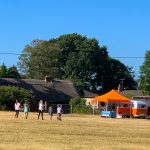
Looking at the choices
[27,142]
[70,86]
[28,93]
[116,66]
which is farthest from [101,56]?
[27,142]

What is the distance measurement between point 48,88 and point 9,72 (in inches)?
894

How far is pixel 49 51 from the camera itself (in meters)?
115

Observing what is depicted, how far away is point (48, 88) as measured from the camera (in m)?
94.7

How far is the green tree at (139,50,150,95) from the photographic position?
308 feet

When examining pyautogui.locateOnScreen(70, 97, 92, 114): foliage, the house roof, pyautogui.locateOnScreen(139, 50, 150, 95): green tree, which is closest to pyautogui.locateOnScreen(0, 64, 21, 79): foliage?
the house roof

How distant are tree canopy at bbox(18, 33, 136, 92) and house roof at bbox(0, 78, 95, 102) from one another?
15786 mm

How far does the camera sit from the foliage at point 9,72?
108762mm

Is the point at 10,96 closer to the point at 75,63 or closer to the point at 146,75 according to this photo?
the point at 146,75

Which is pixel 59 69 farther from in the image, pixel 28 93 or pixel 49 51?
pixel 28 93

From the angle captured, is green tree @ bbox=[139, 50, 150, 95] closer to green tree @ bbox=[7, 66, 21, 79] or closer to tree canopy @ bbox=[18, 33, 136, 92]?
tree canopy @ bbox=[18, 33, 136, 92]

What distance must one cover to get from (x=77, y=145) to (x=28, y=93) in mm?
54061

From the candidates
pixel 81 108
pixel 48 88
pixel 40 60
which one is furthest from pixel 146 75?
pixel 40 60

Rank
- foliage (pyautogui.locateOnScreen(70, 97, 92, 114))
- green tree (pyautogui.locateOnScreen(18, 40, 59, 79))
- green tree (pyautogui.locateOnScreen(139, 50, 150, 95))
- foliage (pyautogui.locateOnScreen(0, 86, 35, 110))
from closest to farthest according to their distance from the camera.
Result: 1. foliage (pyautogui.locateOnScreen(0, 86, 35, 110))
2. foliage (pyautogui.locateOnScreen(70, 97, 92, 114))
3. green tree (pyautogui.locateOnScreen(139, 50, 150, 95))
4. green tree (pyautogui.locateOnScreen(18, 40, 59, 79))

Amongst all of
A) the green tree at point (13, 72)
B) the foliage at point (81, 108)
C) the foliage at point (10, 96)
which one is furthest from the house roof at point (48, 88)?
the green tree at point (13, 72)
